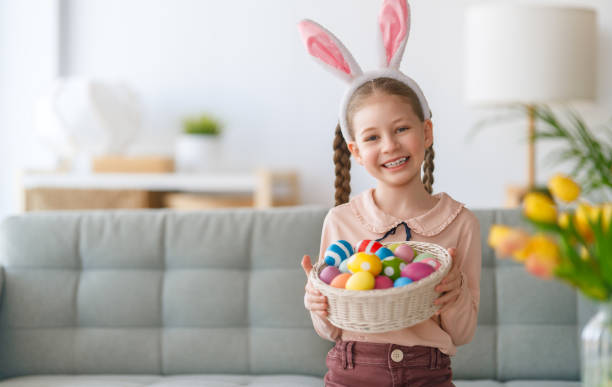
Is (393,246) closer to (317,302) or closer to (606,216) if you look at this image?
(317,302)

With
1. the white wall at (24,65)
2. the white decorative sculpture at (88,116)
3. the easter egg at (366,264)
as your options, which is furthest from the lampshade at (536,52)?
the white wall at (24,65)

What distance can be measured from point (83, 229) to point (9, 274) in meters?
0.23

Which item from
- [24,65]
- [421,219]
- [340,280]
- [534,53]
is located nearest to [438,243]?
[421,219]

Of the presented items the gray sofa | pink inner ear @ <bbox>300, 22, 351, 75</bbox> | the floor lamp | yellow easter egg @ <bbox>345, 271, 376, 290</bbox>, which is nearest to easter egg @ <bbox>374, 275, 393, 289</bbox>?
yellow easter egg @ <bbox>345, 271, 376, 290</bbox>

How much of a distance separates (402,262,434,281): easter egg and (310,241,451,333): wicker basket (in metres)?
0.02

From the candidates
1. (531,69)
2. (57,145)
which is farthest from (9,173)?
(531,69)

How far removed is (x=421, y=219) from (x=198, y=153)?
6.69ft

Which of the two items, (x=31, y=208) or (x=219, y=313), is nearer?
(x=219, y=313)

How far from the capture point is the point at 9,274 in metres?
1.88

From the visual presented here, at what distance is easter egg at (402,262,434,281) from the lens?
42.2 inches

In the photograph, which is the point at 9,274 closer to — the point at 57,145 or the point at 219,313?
the point at 219,313

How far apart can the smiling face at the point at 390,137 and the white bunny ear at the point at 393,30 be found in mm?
99

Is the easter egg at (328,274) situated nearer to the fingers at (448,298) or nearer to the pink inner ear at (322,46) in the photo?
the fingers at (448,298)

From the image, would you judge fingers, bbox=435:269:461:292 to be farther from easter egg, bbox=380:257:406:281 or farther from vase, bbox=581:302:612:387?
vase, bbox=581:302:612:387
